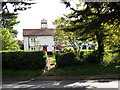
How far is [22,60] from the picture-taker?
8227 millimetres

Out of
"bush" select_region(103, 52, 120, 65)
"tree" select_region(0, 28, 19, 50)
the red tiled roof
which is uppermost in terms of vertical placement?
the red tiled roof

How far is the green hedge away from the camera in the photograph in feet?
27.1

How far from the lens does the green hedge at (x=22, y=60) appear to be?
Result: 27.1ft

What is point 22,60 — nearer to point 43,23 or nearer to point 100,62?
point 100,62

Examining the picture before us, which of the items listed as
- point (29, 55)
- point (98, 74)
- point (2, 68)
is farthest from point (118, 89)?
point (2, 68)

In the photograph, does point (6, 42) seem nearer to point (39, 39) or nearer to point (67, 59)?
point (67, 59)

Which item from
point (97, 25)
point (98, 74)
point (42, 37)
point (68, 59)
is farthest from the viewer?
point (42, 37)

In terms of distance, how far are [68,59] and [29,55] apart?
2933 mm

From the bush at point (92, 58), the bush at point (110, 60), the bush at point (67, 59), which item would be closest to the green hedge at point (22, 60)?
the bush at point (67, 59)

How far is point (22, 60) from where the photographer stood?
8227 millimetres

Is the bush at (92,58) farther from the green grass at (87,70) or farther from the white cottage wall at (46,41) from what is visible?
the white cottage wall at (46,41)

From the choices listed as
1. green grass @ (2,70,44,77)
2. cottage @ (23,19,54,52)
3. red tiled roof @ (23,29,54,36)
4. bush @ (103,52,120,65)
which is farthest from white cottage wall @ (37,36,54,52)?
green grass @ (2,70,44,77)

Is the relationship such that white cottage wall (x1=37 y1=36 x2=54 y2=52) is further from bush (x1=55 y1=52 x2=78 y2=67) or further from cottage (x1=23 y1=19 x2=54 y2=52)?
bush (x1=55 y1=52 x2=78 y2=67)

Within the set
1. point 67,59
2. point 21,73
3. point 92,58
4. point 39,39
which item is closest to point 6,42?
point 21,73
